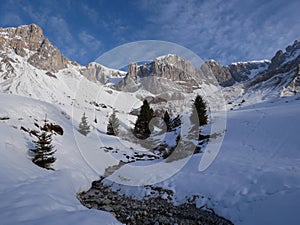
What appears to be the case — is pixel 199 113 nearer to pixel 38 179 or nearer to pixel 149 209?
pixel 149 209

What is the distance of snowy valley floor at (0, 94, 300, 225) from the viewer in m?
7.20

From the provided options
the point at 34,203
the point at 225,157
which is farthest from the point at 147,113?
the point at 34,203

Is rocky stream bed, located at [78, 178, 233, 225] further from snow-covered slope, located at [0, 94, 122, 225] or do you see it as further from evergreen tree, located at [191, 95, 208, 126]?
evergreen tree, located at [191, 95, 208, 126]

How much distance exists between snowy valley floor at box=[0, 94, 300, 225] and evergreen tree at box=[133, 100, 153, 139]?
17.3 meters

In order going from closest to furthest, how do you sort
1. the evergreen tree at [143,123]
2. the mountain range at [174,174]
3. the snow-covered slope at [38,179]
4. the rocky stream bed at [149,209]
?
1. the snow-covered slope at [38,179]
2. the mountain range at [174,174]
3. the rocky stream bed at [149,209]
4. the evergreen tree at [143,123]

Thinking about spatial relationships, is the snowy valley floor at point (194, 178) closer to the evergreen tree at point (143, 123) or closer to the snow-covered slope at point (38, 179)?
the snow-covered slope at point (38, 179)

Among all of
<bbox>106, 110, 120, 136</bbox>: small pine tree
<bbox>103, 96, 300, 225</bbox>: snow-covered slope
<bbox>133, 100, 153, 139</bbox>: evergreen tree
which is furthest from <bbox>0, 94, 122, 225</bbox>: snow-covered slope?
<bbox>133, 100, 153, 139</bbox>: evergreen tree

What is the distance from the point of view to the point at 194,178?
14945 mm

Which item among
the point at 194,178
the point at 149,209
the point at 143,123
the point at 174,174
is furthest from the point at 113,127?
the point at 149,209

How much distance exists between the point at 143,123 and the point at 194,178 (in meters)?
28.6

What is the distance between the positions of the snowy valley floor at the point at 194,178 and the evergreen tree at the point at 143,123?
56.8 feet

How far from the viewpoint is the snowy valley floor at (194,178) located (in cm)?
720

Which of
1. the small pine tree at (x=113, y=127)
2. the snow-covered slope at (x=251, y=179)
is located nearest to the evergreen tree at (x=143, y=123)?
the small pine tree at (x=113, y=127)

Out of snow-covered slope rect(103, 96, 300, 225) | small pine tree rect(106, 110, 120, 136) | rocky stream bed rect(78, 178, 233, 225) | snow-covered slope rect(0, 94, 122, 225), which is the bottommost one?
rocky stream bed rect(78, 178, 233, 225)
